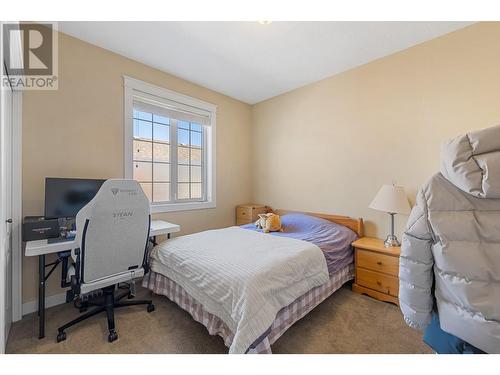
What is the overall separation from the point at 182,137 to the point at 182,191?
821mm

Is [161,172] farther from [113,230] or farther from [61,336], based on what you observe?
[61,336]

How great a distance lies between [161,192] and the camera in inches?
119

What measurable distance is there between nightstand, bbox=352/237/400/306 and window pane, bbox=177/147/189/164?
257 cm

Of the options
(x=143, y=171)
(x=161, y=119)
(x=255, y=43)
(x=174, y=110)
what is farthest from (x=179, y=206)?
(x=255, y=43)

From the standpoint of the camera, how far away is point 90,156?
91.8 inches

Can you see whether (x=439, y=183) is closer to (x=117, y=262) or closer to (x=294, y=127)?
(x=117, y=262)

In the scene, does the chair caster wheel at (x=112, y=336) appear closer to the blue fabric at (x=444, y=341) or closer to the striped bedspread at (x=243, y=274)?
the striped bedspread at (x=243, y=274)

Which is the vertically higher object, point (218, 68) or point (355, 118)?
point (218, 68)

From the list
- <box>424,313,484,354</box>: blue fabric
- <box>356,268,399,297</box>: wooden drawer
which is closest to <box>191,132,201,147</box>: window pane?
<box>356,268,399,297</box>: wooden drawer

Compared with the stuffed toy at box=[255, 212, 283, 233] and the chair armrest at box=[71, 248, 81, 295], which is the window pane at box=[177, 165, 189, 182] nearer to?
the stuffed toy at box=[255, 212, 283, 233]

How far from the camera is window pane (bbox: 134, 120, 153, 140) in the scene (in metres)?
2.78
